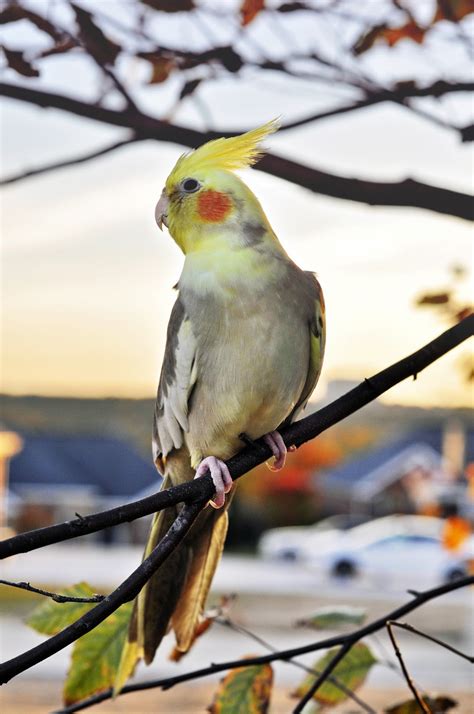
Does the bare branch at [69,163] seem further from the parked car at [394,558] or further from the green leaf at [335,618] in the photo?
the parked car at [394,558]

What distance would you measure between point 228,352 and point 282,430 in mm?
84

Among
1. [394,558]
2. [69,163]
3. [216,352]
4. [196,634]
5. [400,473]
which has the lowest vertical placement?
[196,634]

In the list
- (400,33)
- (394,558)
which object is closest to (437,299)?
(400,33)

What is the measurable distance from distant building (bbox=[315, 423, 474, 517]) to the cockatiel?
13500 millimetres

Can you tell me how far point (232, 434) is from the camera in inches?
31.5

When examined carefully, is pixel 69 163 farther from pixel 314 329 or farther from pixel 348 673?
pixel 348 673

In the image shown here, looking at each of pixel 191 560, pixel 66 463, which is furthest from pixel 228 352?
pixel 66 463

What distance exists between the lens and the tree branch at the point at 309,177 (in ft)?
2.61

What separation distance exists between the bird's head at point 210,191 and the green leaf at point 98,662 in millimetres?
320

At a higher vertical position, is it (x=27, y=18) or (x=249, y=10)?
(x=249, y=10)

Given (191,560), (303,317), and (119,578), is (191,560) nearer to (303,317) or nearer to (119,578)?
(303,317)

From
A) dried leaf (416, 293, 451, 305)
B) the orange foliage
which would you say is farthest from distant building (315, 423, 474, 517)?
dried leaf (416, 293, 451, 305)

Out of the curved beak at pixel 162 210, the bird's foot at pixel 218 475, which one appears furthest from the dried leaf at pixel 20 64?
the bird's foot at pixel 218 475

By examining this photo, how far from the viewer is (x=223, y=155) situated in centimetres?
70
